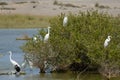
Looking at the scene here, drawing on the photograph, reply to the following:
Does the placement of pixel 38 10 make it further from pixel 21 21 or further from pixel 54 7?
pixel 21 21

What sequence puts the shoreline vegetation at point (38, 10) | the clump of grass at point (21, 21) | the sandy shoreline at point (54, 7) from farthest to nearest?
the sandy shoreline at point (54, 7) → the shoreline vegetation at point (38, 10) → the clump of grass at point (21, 21)

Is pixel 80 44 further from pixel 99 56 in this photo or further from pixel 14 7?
pixel 14 7

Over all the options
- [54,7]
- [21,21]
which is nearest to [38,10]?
[54,7]

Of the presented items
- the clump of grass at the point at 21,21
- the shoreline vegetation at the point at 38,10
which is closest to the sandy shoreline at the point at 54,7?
the shoreline vegetation at the point at 38,10

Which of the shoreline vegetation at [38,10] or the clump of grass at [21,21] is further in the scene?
the shoreline vegetation at [38,10]

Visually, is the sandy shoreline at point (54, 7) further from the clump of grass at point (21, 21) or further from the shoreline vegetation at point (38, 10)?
the clump of grass at point (21, 21)

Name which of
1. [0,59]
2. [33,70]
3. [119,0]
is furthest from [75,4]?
[33,70]

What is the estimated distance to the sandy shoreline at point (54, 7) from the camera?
158 feet

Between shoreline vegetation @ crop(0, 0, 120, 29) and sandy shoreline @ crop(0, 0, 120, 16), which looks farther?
sandy shoreline @ crop(0, 0, 120, 16)

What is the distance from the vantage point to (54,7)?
50.4 m

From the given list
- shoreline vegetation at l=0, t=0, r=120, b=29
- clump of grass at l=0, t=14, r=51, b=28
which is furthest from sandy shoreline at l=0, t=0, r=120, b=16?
clump of grass at l=0, t=14, r=51, b=28

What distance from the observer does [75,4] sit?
51812mm

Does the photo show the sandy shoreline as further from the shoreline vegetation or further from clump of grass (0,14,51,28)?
clump of grass (0,14,51,28)

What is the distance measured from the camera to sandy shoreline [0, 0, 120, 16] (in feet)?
158
